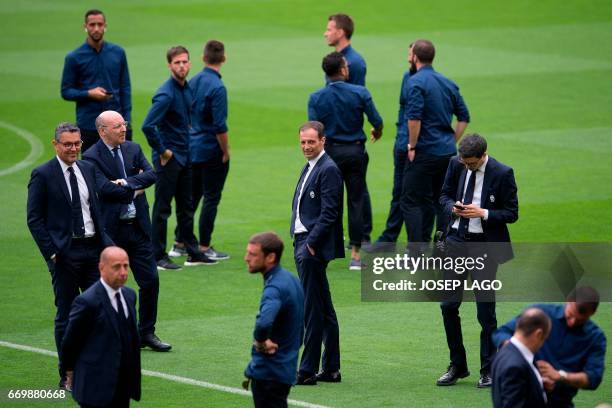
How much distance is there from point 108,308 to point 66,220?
7.68 feet

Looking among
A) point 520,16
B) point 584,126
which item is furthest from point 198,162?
point 520,16

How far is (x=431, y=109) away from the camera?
1677cm

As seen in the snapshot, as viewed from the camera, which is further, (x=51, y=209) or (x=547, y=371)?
(x=51, y=209)

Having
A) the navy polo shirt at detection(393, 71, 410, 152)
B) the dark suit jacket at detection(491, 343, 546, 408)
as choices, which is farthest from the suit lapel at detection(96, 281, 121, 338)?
the navy polo shirt at detection(393, 71, 410, 152)

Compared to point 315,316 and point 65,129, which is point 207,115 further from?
point 315,316

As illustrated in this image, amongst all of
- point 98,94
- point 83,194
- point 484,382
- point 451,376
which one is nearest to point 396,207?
point 98,94

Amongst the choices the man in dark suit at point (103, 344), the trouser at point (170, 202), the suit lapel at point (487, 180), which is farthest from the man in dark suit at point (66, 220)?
the trouser at point (170, 202)

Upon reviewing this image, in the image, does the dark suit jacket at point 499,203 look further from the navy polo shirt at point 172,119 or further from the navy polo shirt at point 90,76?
the navy polo shirt at point 90,76

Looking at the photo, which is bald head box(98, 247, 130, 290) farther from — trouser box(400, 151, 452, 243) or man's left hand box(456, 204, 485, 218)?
trouser box(400, 151, 452, 243)

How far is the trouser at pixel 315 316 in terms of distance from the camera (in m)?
12.6

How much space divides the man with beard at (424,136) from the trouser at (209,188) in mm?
2548

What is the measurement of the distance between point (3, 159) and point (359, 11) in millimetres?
19017

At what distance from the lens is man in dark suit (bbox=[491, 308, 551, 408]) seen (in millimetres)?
8930

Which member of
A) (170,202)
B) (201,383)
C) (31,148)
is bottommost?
(201,383)
